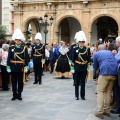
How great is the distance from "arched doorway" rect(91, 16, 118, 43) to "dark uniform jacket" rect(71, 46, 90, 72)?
78.9 feet

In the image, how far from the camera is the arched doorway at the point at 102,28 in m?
34.3

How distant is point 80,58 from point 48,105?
1846 millimetres

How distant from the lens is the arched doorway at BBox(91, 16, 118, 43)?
34344mm

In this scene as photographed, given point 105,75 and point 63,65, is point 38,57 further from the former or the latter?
point 105,75

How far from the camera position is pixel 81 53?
10.3 metres

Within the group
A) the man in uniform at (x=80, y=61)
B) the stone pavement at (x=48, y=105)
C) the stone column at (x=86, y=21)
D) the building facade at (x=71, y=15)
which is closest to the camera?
the stone pavement at (x=48, y=105)

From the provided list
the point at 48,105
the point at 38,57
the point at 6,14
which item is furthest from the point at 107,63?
the point at 6,14

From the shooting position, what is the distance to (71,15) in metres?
31.5

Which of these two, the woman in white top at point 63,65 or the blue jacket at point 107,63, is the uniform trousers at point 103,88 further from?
the woman in white top at point 63,65

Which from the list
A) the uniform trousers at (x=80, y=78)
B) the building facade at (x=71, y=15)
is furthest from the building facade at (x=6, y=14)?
the uniform trousers at (x=80, y=78)

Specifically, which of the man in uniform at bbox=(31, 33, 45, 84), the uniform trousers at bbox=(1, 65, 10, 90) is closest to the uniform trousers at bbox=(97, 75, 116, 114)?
the uniform trousers at bbox=(1, 65, 10, 90)

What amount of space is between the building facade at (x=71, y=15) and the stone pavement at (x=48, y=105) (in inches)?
714

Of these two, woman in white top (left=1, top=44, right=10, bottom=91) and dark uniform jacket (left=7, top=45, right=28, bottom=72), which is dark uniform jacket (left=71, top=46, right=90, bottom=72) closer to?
dark uniform jacket (left=7, top=45, right=28, bottom=72)

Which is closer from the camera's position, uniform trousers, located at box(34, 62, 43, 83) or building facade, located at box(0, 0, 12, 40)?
uniform trousers, located at box(34, 62, 43, 83)
